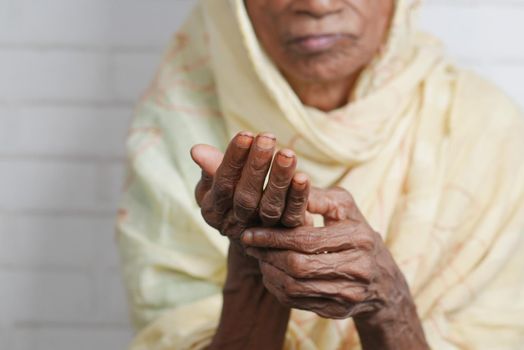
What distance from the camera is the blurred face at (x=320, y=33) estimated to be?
1.29 m

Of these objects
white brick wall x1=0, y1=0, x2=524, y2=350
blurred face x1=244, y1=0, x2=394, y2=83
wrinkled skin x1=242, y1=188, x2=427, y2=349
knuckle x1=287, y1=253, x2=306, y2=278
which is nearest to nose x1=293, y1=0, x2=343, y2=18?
blurred face x1=244, y1=0, x2=394, y2=83

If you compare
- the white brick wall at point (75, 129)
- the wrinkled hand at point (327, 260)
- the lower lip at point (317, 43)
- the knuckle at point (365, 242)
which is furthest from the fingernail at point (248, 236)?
the white brick wall at point (75, 129)

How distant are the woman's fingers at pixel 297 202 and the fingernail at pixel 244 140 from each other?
5 cm

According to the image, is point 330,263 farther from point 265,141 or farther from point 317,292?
point 265,141

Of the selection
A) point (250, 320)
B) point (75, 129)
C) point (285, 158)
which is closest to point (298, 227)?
point (285, 158)

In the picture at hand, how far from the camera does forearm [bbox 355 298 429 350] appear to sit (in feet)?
3.69

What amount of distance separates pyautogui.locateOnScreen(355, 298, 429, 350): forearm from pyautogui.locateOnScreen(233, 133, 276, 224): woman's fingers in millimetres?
216

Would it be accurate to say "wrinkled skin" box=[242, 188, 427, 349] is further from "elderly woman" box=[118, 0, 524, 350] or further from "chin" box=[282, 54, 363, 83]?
"chin" box=[282, 54, 363, 83]

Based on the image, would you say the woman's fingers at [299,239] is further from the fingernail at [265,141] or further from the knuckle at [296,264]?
the fingernail at [265,141]

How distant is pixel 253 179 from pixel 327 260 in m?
0.13

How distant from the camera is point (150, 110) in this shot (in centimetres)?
147

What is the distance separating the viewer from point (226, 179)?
0.96m

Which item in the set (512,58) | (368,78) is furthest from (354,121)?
(512,58)

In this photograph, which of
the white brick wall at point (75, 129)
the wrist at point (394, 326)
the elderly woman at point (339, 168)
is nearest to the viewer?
the wrist at point (394, 326)
